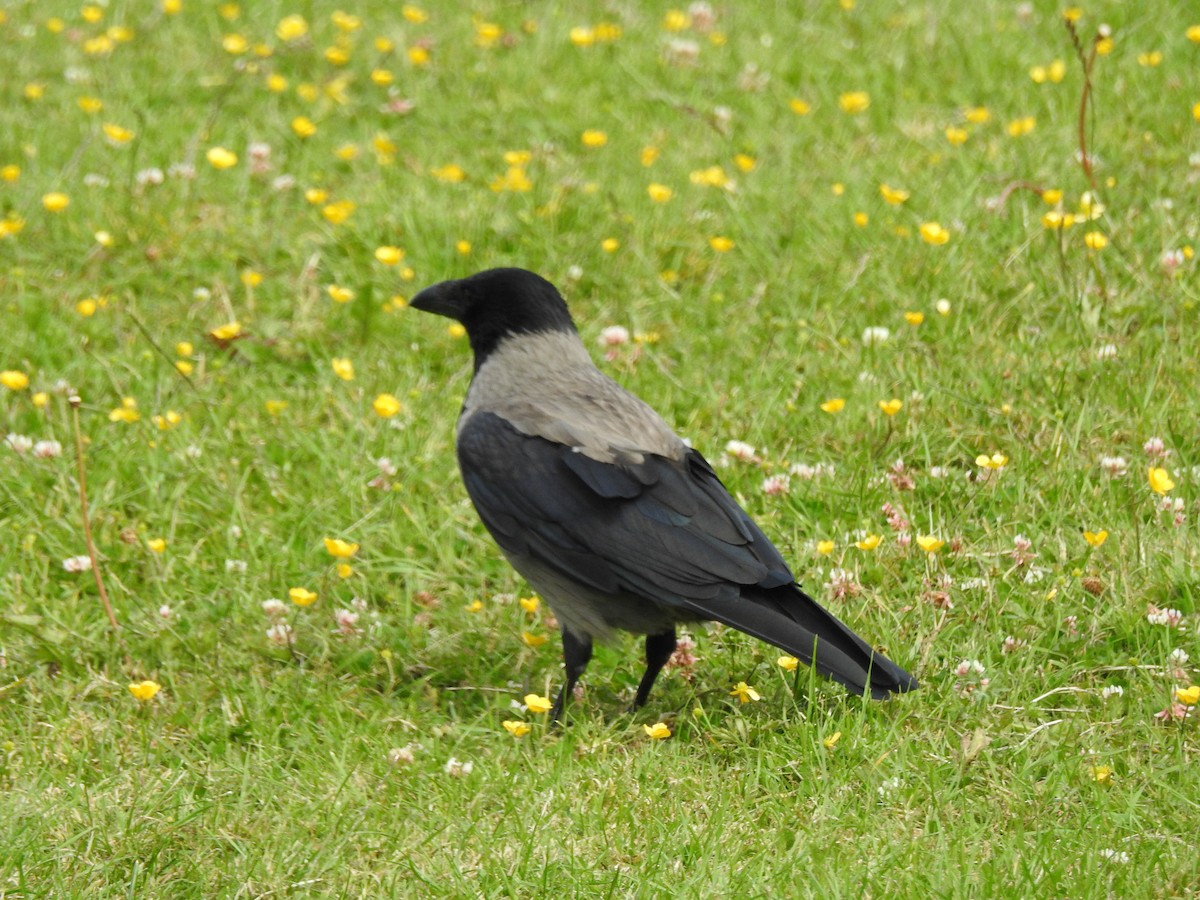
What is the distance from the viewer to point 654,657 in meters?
4.14

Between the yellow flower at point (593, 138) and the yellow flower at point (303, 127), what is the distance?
1.25m

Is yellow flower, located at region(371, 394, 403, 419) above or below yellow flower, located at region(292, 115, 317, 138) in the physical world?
below

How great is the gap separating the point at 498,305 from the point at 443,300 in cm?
21

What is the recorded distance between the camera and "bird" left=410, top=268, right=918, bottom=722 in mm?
3805

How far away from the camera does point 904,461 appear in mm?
4922

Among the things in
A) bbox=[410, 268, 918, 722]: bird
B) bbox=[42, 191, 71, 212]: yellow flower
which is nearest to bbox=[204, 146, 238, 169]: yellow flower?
bbox=[42, 191, 71, 212]: yellow flower

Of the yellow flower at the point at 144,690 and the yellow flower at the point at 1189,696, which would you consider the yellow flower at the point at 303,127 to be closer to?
the yellow flower at the point at 144,690

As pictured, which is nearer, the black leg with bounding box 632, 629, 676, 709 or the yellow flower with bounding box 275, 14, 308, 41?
the black leg with bounding box 632, 629, 676, 709

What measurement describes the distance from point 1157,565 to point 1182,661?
14.3 inches

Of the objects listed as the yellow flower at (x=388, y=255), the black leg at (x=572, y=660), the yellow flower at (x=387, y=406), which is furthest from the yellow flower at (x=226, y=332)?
the black leg at (x=572, y=660)

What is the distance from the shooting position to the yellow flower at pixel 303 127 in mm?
7090

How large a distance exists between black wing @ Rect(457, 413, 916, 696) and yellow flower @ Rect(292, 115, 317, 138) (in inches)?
129

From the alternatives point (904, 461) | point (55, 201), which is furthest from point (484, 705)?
point (55, 201)

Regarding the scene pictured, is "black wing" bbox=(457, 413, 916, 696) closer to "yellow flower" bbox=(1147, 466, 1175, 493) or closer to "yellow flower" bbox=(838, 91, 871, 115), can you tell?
"yellow flower" bbox=(1147, 466, 1175, 493)
